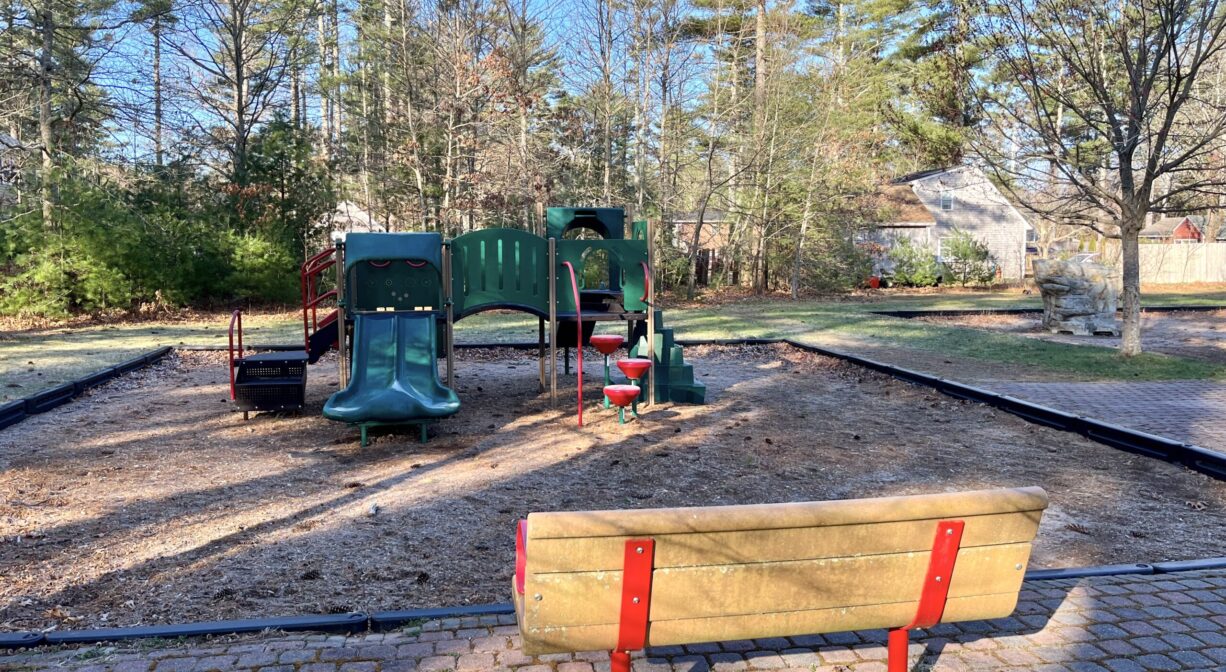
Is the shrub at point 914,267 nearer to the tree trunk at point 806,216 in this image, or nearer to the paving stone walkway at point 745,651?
the tree trunk at point 806,216

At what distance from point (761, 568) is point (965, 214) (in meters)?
38.3

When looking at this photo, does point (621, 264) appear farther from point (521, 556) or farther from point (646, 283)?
point (521, 556)

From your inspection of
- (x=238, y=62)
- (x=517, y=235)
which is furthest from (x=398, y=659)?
(x=238, y=62)

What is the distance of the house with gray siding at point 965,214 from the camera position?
118 feet

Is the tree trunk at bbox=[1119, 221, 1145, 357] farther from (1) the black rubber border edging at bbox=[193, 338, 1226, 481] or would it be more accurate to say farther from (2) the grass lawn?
(1) the black rubber border edging at bbox=[193, 338, 1226, 481]

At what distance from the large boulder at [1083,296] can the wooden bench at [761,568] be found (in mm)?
14973

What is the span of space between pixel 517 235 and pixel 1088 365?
26.8ft

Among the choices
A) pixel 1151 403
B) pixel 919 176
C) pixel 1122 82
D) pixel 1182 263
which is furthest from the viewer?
pixel 919 176

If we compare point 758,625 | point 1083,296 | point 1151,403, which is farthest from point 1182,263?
point 758,625

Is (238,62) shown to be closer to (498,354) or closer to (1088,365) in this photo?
(498,354)

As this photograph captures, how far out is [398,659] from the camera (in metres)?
3.08

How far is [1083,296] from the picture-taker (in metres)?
15.5

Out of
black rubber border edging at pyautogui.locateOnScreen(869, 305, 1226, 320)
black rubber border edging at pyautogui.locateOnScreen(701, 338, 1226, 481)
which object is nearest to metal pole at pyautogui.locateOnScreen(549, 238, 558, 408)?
black rubber border edging at pyautogui.locateOnScreen(701, 338, 1226, 481)

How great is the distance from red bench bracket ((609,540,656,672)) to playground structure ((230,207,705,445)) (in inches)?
198
